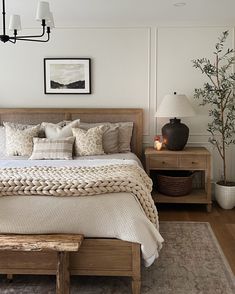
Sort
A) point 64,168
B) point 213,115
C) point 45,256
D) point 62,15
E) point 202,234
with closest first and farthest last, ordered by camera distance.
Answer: point 45,256 → point 64,168 → point 202,234 → point 62,15 → point 213,115

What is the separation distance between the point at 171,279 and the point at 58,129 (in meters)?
2.32

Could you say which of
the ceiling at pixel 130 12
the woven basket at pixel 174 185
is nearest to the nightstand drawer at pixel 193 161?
the woven basket at pixel 174 185

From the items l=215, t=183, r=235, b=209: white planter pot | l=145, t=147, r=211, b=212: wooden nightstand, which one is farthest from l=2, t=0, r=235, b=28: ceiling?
l=215, t=183, r=235, b=209: white planter pot

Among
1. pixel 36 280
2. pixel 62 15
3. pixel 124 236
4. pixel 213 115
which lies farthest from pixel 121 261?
pixel 62 15

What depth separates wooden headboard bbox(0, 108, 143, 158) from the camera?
15.7 ft

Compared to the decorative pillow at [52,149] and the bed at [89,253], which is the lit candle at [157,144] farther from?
the bed at [89,253]

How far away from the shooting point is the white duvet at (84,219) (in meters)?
2.55

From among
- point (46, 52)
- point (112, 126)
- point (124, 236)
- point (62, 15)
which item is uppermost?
point (62, 15)

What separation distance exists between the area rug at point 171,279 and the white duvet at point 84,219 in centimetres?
29

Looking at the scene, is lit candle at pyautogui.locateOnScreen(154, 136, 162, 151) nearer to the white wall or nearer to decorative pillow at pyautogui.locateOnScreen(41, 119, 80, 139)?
the white wall

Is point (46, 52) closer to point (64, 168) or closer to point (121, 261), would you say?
point (64, 168)

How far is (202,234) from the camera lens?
3678mm

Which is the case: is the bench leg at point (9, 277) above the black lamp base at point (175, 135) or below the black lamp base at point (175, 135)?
below

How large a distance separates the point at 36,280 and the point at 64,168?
3.28ft
